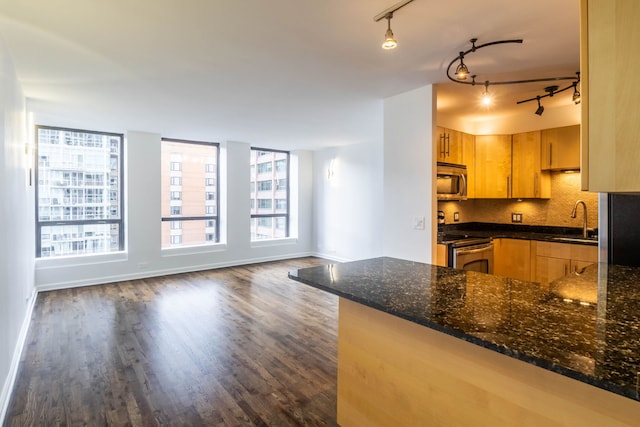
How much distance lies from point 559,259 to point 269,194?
5492 mm

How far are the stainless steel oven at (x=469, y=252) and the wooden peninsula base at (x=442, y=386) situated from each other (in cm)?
216

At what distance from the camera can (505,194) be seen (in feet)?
13.9

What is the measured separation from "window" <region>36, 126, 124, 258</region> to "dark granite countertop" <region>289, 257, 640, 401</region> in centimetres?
512

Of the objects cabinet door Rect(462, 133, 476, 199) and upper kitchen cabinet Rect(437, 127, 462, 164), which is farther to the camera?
cabinet door Rect(462, 133, 476, 199)

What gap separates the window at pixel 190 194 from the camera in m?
6.03

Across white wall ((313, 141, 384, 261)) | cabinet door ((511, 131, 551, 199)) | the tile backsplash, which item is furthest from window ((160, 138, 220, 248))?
cabinet door ((511, 131, 551, 199))

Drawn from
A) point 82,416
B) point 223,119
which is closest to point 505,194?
point 223,119

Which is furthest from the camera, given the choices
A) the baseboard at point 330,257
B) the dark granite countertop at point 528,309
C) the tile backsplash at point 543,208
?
the baseboard at point 330,257

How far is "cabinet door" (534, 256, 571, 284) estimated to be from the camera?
3.51 m

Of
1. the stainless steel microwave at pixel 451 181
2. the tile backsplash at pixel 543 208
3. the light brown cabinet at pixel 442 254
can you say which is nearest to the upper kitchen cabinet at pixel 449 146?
the stainless steel microwave at pixel 451 181

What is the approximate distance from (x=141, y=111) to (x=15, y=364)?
3.00 metres

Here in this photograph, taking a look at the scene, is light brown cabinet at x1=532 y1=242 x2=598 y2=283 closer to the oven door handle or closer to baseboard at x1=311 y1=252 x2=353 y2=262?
the oven door handle

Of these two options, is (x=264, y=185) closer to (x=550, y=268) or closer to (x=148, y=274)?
(x=148, y=274)

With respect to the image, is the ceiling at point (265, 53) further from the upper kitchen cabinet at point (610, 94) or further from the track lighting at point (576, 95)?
the upper kitchen cabinet at point (610, 94)
